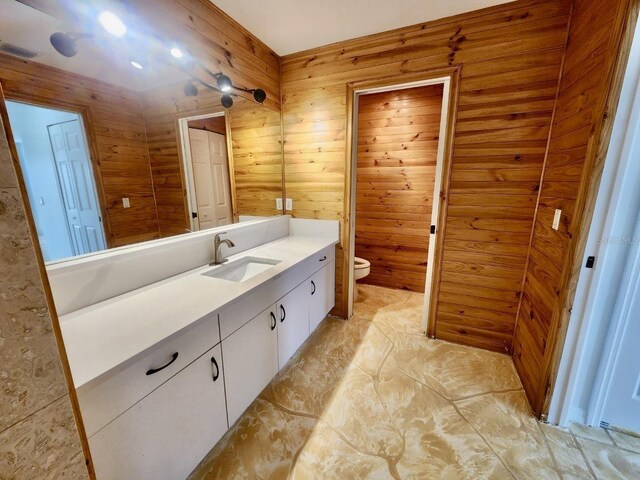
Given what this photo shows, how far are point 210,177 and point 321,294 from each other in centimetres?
127

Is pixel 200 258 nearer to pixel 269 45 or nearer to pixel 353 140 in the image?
pixel 353 140

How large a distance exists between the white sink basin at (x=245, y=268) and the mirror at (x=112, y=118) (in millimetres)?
335

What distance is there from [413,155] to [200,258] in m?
2.49

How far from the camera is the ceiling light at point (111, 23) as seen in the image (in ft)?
3.71

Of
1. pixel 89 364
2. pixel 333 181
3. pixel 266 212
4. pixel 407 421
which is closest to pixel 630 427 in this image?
pixel 407 421

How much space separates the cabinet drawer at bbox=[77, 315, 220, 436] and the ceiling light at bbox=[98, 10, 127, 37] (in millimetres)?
1296

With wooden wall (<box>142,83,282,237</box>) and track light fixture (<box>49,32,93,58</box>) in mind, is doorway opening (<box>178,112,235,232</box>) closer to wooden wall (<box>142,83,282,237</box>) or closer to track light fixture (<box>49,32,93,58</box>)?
wooden wall (<box>142,83,282,237</box>)

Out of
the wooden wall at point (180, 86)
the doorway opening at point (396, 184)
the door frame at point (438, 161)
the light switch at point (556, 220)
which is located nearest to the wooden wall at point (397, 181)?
the doorway opening at point (396, 184)

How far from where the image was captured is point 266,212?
2482mm

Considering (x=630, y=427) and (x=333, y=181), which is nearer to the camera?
(x=630, y=427)

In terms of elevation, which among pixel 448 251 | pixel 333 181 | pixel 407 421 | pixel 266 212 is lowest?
pixel 407 421

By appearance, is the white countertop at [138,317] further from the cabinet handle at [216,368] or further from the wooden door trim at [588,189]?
the wooden door trim at [588,189]

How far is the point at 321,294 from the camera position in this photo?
231 centimetres

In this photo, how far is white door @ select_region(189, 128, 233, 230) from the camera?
5.88 feet
